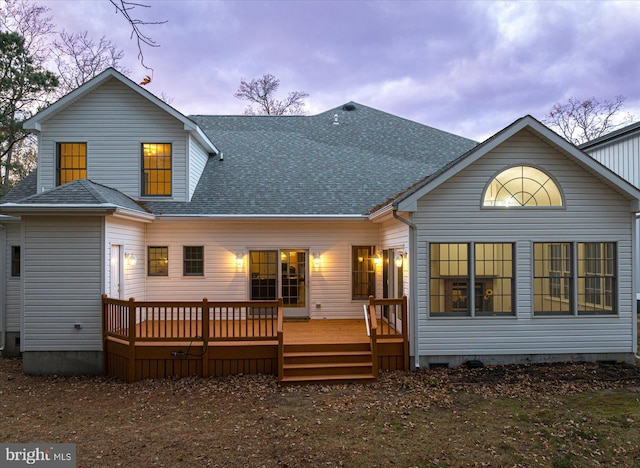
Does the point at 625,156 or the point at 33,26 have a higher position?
the point at 33,26

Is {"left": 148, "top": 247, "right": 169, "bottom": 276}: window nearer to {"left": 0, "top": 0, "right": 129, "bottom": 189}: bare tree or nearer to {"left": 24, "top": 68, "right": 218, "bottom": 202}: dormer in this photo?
{"left": 24, "top": 68, "right": 218, "bottom": 202}: dormer

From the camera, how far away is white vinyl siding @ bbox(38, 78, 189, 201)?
11008 millimetres

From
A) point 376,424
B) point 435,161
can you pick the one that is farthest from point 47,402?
point 435,161

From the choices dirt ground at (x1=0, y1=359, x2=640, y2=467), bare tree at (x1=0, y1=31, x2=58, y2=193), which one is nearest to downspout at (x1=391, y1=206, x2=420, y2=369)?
dirt ground at (x1=0, y1=359, x2=640, y2=467)

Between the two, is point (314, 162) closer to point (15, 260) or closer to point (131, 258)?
point (131, 258)

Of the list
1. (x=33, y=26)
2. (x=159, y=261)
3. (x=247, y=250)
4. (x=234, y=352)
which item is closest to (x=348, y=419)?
(x=234, y=352)

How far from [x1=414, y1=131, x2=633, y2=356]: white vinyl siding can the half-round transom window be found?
0.15 meters

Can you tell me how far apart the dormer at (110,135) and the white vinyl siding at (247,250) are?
1203 mm

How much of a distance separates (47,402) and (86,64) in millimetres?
19754

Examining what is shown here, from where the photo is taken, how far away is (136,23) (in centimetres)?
374

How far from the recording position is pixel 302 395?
720cm

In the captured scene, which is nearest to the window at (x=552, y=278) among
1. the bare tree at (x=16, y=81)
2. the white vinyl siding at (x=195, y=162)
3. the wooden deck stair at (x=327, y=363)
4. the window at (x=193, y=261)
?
the wooden deck stair at (x=327, y=363)

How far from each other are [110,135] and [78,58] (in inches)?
534

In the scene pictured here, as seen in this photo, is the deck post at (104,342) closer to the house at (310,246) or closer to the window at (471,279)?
the house at (310,246)
